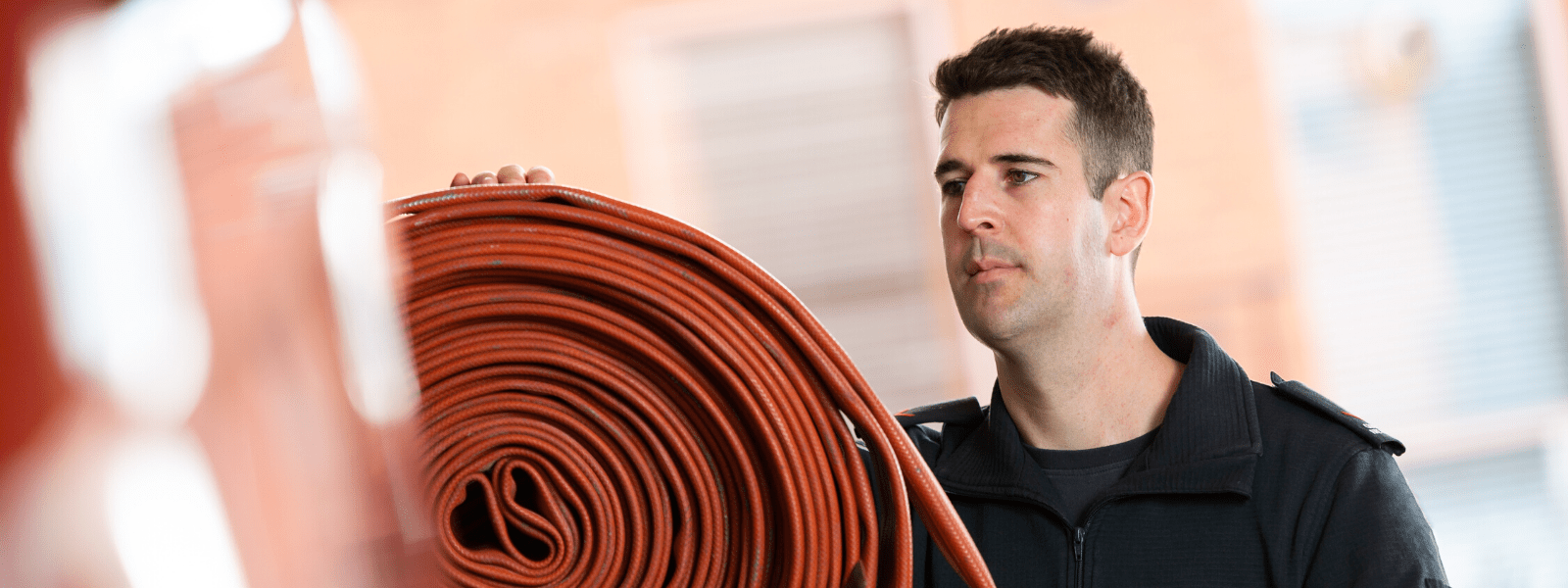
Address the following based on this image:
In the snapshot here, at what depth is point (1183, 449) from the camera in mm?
1564

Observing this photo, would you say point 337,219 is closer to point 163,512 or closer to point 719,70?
point 163,512

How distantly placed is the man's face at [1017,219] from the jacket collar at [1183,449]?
16cm

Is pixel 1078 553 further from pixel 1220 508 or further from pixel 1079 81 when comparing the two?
pixel 1079 81

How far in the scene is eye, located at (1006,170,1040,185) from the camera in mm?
1725

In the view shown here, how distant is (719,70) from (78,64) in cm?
467

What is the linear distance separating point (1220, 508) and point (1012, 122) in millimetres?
627

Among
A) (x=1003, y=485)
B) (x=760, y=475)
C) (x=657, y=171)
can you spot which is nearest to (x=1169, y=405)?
(x=1003, y=485)

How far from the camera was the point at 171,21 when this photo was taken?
18 centimetres

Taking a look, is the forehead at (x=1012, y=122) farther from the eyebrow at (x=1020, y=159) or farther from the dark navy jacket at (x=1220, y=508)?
the dark navy jacket at (x=1220, y=508)

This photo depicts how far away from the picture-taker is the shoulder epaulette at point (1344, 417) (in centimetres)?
150

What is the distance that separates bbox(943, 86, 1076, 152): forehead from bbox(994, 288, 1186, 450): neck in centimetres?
28

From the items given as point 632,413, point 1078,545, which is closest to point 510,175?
point 632,413

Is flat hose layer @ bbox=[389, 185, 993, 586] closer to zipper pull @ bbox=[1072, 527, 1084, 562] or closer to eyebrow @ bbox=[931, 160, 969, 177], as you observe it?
zipper pull @ bbox=[1072, 527, 1084, 562]

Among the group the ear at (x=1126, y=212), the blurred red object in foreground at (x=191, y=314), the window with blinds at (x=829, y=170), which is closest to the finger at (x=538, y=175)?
the ear at (x=1126, y=212)
